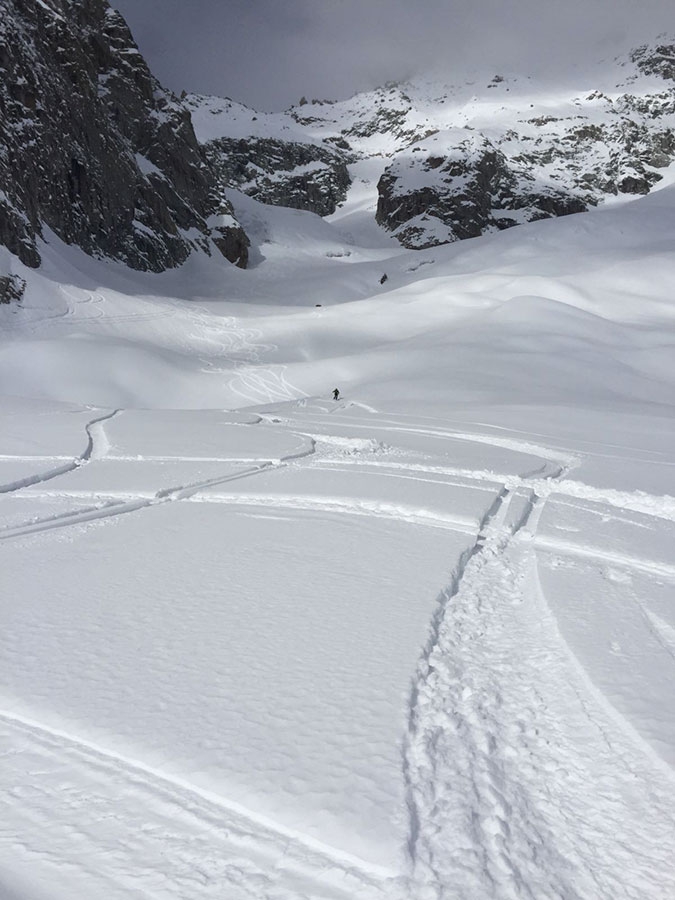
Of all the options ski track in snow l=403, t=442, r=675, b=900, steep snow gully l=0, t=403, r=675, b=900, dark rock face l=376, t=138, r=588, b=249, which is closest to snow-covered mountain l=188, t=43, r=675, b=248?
dark rock face l=376, t=138, r=588, b=249

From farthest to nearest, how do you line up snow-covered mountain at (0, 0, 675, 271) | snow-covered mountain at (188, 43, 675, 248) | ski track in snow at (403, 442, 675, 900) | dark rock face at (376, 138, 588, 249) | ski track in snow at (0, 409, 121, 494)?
snow-covered mountain at (188, 43, 675, 248)
dark rock face at (376, 138, 588, 249)
snow-covered mountain at (0, 0, 675, 271)
ski track in snow at (0, 409, 121, 494)
ski track in snow at (403, 442, 675, 900)

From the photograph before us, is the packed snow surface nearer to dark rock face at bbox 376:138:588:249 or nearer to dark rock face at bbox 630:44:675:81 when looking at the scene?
dark rock face at bbox 376:138:588:249

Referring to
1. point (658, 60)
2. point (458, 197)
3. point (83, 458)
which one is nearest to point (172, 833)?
point (83, 458)

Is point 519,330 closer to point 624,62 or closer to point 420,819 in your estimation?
point 420,819

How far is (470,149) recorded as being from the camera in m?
92.2

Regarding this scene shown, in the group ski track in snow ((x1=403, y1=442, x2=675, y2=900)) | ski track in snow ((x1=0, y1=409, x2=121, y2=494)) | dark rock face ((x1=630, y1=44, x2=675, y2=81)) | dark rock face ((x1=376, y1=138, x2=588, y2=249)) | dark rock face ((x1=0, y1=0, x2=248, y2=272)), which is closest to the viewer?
ski track in snow ((x1=403, y1=442, x2=675, y2=900))

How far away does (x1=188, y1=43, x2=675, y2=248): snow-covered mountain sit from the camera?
8925 centimetres

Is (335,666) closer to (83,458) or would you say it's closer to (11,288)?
(83,458)

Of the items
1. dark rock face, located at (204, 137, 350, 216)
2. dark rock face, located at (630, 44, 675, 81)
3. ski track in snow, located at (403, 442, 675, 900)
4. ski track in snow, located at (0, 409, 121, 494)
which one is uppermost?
dark rock face, located at (630, 44, 675, 81)

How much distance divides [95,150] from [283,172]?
79.3m

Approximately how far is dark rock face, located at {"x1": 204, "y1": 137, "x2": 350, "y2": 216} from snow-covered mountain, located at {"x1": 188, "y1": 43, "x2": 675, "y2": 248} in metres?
0.28

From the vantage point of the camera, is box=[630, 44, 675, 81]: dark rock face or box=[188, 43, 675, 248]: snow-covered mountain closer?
box=[188, 43, 675, 248]: snow-covered mountain

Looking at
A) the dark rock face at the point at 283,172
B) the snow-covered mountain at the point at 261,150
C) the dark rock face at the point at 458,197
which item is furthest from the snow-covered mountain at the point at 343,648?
the dark rock face at the point at 283,172

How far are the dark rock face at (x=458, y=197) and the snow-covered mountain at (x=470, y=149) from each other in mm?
184
